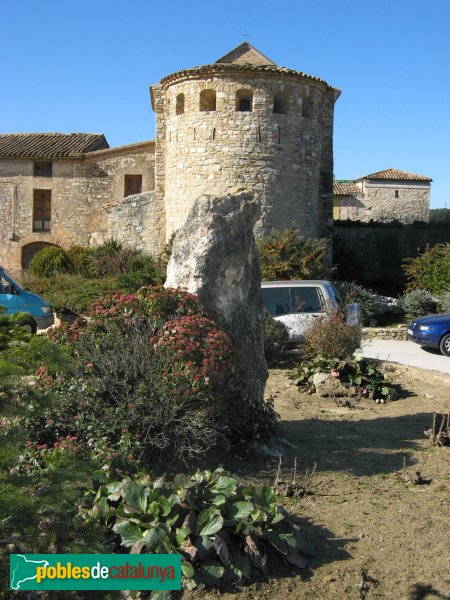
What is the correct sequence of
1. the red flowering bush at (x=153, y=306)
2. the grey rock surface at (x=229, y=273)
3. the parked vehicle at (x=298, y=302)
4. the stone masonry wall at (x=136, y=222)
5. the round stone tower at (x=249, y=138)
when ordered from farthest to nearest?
1. the stone masonry wall at (x=136, y=222)
2. the round stone tower at (x=249, y=138)
3. the parked vehicle at (x=298, y=302)
4. the grey rock surface at (x=229, y=273)
5. the red flowering bush at (x=153, y=306)

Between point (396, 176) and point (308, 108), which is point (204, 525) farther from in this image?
point (396, 176)

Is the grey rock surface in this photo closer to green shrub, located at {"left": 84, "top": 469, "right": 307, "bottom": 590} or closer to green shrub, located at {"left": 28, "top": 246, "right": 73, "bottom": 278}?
green shrub, located at {"left": 84, "top": 469, "right": 307, "bottom": 590}

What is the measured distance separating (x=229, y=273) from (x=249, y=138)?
50.7 ft

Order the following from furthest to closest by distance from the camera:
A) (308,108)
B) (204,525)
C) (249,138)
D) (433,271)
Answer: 1. (308,108)
2. (249,138)
3. (433,271)
4. (204,525)

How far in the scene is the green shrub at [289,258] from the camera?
63.1ft

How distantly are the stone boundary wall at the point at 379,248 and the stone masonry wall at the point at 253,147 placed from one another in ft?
12.1

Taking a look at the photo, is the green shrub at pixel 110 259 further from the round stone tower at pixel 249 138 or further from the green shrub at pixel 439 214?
the green shrub at pixel 439 214

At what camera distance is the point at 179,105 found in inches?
884

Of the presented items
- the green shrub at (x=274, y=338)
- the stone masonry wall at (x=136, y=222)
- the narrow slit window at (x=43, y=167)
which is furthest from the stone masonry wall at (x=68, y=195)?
the green shrub at (x=274, y=338)

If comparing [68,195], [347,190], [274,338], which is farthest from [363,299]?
[347,190]

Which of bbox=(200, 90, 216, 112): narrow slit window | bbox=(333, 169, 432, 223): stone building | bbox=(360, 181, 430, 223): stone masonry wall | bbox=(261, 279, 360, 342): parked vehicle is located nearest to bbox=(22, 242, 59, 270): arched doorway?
bbox=(200, 90, 216, 112): narrow slit window

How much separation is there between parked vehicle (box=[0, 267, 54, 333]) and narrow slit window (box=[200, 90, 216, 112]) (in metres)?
9.27

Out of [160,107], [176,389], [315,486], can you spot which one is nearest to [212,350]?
[176,389]

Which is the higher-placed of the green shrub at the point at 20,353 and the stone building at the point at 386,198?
the stone building at the point at 386,198
